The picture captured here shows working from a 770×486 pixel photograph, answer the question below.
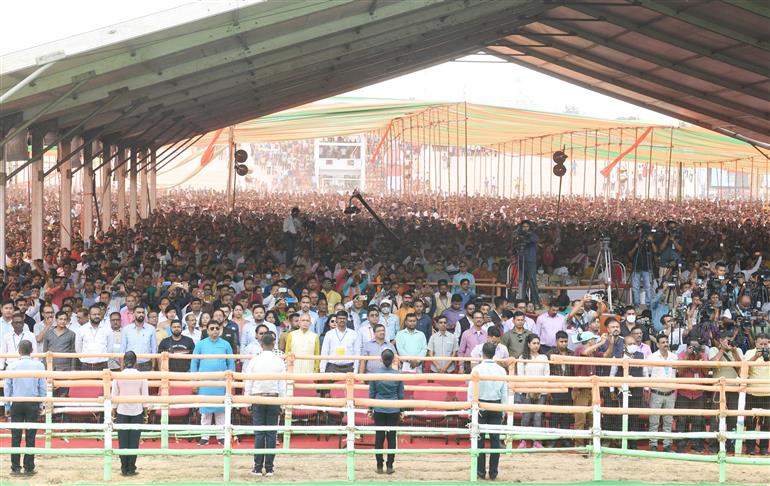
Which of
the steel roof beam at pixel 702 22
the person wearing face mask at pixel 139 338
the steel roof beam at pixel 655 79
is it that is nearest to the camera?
the person wearing face mask at pixel 139 338

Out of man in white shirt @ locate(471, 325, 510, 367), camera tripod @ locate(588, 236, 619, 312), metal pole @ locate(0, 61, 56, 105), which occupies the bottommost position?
man in white shirt @ locate(471, 325, 510, 367)

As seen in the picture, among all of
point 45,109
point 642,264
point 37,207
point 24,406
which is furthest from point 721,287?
point 37,207

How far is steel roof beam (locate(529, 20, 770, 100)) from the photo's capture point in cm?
2644

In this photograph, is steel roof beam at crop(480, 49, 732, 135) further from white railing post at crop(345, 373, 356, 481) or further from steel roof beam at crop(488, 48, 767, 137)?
white railing post at crop(345, 373, 356, 481)

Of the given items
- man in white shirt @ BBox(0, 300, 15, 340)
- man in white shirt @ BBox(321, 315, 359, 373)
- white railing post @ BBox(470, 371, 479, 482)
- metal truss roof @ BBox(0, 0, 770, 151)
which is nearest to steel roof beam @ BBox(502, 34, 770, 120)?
metal truss roof @ BBox(0, 0, 770, 151)

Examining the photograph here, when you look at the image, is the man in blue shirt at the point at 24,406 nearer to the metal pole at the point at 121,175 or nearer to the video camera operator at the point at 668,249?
the video camera operator at the point at 668,249

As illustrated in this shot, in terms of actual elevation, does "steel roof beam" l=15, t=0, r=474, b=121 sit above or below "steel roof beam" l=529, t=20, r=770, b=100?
below

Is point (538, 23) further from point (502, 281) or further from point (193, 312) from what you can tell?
point (193, 312)

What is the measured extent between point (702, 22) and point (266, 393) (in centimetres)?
1465

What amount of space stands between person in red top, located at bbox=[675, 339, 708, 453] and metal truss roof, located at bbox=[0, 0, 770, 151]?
6.58 metres

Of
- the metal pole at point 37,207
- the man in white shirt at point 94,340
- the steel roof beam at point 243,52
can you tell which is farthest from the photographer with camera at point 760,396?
the metal pole at point 37,207

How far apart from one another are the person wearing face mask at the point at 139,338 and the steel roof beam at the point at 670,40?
14.0 m

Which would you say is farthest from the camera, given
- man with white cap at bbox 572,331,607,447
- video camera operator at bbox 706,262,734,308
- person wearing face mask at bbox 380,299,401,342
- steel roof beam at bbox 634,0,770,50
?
steel roof beam at bbox 634,0,770,50

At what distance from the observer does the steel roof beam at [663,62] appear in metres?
26.4
